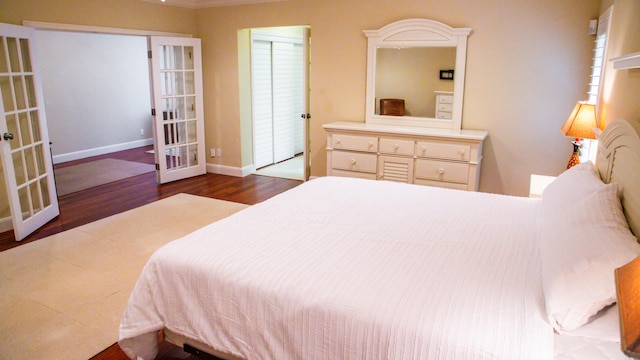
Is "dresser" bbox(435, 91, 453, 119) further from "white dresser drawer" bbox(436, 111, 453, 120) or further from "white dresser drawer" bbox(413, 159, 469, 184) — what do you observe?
"white dresser drawer" bbox(413, 159, 469, 184)

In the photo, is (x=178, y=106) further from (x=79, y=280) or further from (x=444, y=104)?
(x=444, y=104)

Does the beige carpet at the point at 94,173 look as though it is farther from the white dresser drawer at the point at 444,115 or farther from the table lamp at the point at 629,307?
the table lamp at the point at 629,307

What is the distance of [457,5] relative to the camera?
445cm

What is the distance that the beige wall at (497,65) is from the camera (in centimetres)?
411

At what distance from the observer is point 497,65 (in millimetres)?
4406

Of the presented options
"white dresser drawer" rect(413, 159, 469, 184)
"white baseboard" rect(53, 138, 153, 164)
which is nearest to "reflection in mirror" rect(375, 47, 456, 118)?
"white dresser drawer" rect(413, 159, 469, 184)

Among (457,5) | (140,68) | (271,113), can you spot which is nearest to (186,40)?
(271,113)

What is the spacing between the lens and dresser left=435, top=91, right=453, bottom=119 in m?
4.66

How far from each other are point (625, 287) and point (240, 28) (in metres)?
5.68

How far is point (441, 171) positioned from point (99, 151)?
237 inches

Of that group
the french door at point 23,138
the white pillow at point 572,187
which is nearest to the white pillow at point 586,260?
the white pillow at point 572,187

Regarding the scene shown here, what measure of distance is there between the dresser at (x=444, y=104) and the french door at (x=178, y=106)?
324 centimetres

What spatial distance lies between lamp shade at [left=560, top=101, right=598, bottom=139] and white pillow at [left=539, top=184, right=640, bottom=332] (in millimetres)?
1315

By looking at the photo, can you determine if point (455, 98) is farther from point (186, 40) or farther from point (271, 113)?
point (186, 40)
